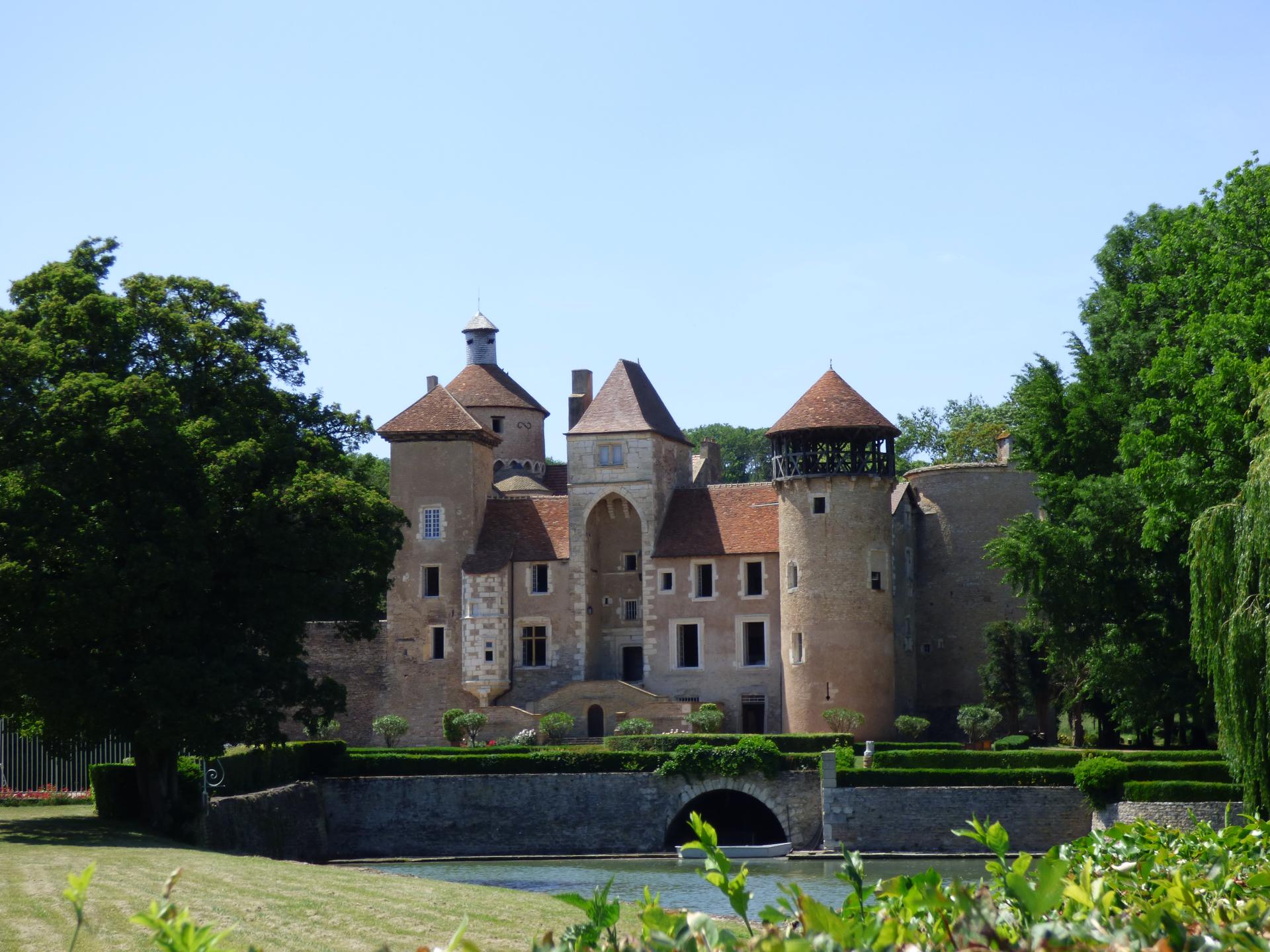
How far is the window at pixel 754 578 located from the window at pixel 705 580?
1098 mm

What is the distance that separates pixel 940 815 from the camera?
36.0 m

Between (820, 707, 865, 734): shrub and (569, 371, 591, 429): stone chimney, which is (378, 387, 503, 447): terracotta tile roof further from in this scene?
(820, 707, 865, 734): shrub

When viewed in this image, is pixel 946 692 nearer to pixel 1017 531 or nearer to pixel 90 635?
pixel 1017 531

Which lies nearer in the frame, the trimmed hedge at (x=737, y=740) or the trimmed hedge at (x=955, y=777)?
the trimmed hedge at (x=955, y=777)

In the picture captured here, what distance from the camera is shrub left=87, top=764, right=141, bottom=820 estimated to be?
29.3 m

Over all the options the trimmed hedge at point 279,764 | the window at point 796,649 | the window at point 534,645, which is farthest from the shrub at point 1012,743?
the trimmed hedge at point 279,764

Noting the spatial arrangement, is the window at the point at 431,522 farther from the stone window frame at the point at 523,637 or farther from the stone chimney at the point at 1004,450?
the stone chimney at the point at 1004,450

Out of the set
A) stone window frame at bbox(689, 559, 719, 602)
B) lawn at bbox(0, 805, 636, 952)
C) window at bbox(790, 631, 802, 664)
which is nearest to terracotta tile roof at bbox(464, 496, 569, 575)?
stone window frame at bbox(689, 559, 719, 602)

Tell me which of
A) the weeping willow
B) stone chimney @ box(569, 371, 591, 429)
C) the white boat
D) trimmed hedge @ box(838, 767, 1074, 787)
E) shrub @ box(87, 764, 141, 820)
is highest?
stone chimney @ box(569, 371, 591, 429)

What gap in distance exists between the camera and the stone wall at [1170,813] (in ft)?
103

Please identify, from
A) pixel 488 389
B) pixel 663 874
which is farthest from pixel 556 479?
pixel 663 874

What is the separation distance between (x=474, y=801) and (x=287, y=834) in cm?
515

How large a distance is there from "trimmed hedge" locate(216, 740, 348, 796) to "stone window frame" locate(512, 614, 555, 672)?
7762 mm

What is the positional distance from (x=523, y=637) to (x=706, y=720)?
721cm
